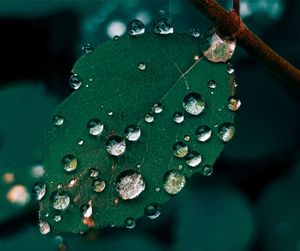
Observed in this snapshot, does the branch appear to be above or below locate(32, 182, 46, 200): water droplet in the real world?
above

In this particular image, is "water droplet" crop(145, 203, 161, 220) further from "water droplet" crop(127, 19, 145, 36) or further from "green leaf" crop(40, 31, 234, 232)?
"water droplet" crop(127, 19, 145, 36)

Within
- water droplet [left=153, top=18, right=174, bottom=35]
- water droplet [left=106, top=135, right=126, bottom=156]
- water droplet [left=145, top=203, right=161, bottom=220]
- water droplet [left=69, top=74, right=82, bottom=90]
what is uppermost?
water droplet [left=153, top=18, right=174, bottom=35]

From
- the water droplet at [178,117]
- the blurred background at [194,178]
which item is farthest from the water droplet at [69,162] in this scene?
the blurred background at [194,178]

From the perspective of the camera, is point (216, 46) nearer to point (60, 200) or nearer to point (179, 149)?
point (179, 149)

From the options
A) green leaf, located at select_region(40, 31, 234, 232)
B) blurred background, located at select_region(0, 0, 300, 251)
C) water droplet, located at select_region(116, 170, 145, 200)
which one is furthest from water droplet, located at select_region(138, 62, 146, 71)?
blurred background, located at select_region(0, 0, 300, 251)

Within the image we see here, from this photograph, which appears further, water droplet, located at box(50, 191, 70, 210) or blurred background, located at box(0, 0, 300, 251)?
blurred background, located at box(0, 0, 300, 251)

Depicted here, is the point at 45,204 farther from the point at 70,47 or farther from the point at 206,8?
the point at 70,47

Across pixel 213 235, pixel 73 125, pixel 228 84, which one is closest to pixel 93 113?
pixel 73 125
